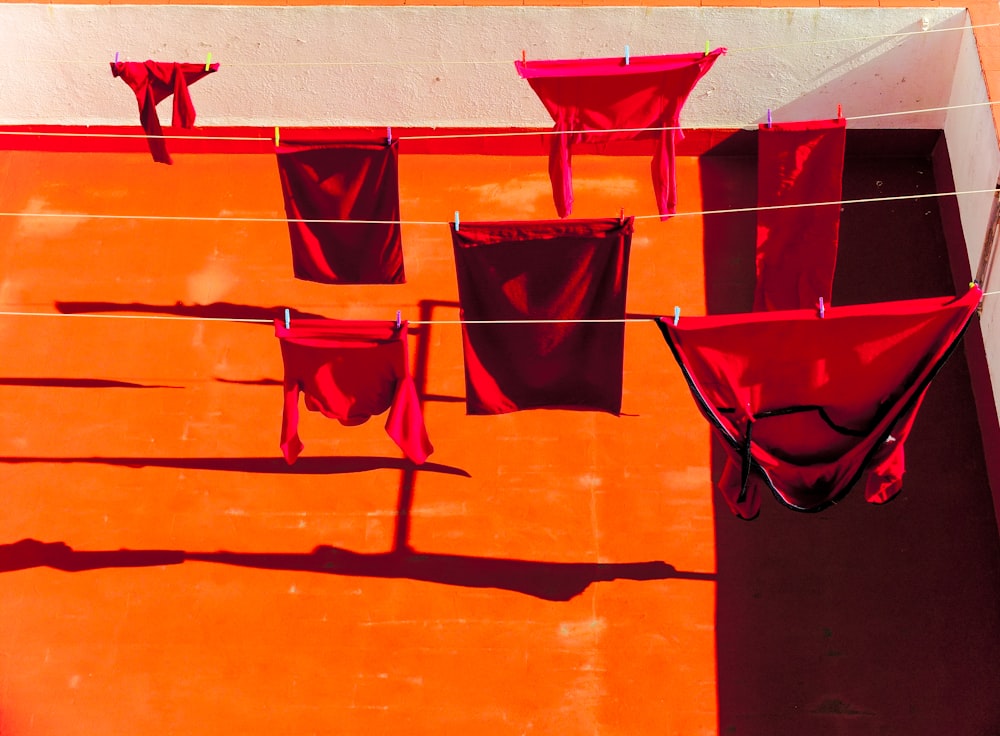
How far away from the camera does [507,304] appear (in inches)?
352

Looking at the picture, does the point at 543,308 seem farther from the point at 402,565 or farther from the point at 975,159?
the point at 975,159

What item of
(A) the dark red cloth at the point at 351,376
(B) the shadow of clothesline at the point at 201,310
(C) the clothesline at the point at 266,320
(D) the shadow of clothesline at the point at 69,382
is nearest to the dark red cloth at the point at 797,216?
(C) the clothesline at the point at 266,320

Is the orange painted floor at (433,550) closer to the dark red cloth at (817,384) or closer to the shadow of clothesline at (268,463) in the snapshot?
the shadow of clothesline at (268,463)

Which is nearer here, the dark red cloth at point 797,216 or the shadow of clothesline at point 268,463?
the dark red cloth at point 797,216

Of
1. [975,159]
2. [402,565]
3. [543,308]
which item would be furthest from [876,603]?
[975,159]

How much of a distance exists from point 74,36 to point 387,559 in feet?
19.7

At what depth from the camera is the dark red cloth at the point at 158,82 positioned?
10.3 metres

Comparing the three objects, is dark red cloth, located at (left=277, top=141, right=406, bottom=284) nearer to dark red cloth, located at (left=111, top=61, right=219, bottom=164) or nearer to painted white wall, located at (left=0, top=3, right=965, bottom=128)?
dark red cloth, located at (left=111, top=61, right=219, bottom=164)

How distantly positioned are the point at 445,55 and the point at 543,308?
4159 mm

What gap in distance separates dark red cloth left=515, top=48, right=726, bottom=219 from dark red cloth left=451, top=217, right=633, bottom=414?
1546 millimetres

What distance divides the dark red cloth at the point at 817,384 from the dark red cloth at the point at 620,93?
235cm

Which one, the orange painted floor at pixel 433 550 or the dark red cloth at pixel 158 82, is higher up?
the dark red cloth at pixel 158 82

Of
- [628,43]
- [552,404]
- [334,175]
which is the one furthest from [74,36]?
[552,404]

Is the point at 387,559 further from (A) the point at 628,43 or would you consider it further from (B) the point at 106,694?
(A) the point at 628,43
